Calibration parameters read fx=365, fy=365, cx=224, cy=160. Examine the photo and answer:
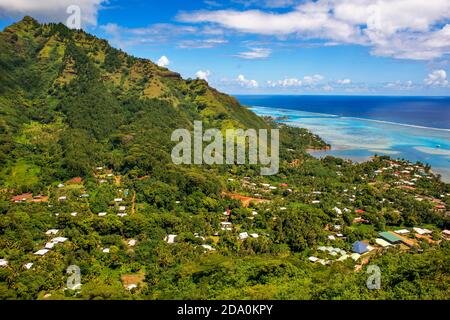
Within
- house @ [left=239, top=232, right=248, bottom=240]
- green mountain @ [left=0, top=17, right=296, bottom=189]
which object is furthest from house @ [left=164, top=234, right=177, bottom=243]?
green mountain @ [left=0, top=17, right=296, bottom=189]

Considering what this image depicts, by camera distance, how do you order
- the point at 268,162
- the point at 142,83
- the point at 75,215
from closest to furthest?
1. the point at 75,215
2. the point at 268,162
3. the point at 142,83

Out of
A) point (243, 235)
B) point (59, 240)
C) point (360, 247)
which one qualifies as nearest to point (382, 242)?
point (360, 247)

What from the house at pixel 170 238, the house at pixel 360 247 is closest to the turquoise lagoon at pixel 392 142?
the house at pixel 360 247

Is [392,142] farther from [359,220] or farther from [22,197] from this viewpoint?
[22,197]

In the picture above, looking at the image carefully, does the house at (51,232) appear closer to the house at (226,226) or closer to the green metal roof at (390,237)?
the house at (226,226)
